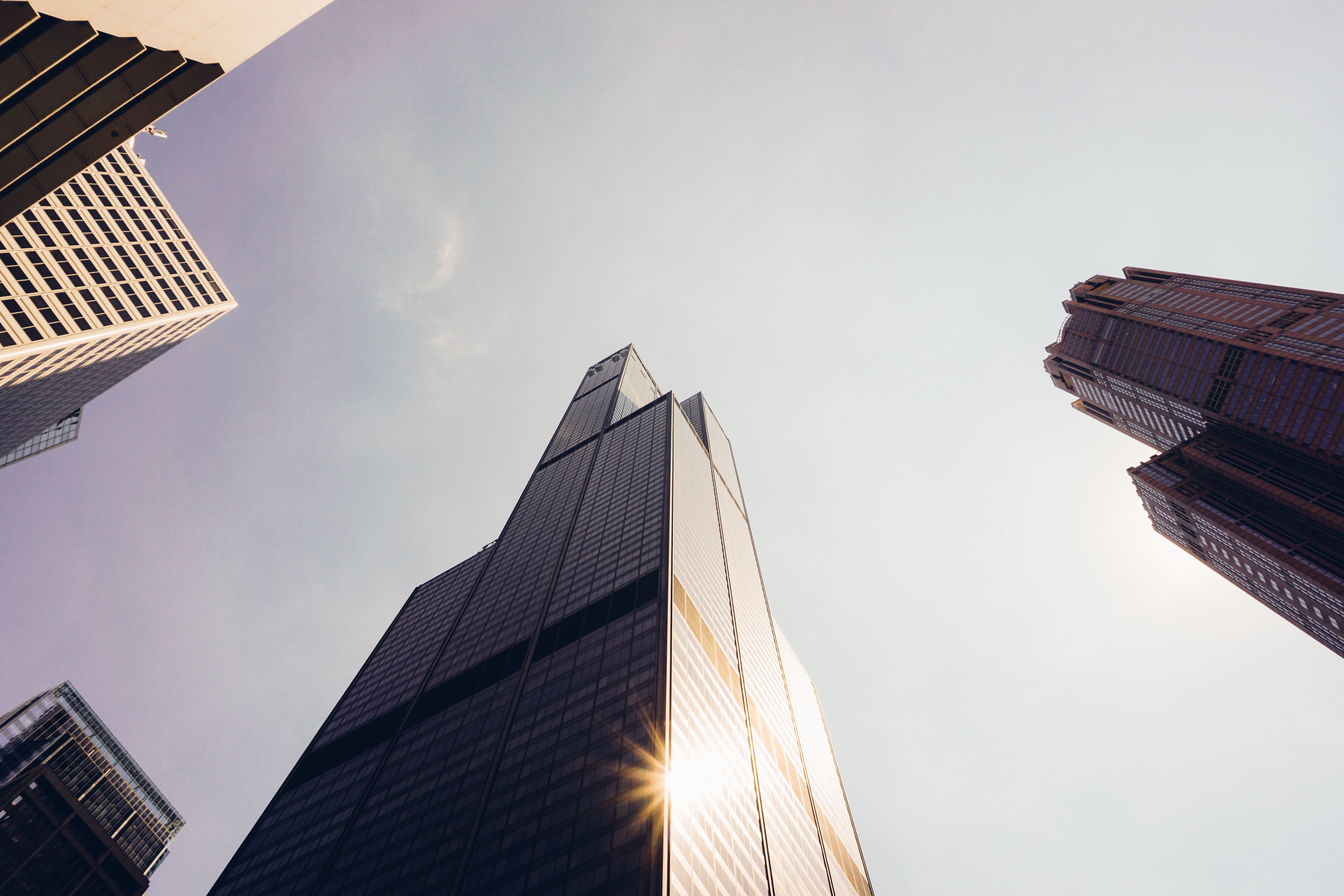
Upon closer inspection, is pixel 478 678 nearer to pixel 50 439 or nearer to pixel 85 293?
pixel 85 293

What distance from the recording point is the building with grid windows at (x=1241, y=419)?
9481 centimetres

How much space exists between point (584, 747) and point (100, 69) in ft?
202

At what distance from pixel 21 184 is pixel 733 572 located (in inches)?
4611

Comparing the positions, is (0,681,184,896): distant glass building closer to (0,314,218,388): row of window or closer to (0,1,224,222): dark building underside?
(0,314,218,388): row of window

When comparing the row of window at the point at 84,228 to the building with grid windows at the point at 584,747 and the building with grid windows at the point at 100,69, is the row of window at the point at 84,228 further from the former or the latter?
the building with grid windows at the point at 584,747

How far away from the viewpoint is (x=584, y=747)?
206ft

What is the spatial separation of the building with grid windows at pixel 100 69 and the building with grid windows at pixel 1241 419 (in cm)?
12909

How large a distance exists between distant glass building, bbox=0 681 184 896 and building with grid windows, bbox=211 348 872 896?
38490 millimetres

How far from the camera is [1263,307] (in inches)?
4577

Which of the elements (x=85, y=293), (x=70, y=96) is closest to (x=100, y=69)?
(x=70, y=96)

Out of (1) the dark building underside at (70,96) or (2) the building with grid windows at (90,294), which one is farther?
(2) the building with grid windows at (90,294)

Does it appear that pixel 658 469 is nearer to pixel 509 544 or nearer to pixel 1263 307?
pixel 509 544

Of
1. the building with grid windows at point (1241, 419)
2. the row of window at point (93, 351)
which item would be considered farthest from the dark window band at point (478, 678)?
the building with grid windows at point (1241, 419)

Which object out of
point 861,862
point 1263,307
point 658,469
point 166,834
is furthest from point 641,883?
point 1263,307
